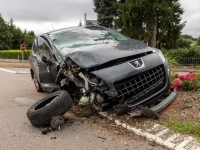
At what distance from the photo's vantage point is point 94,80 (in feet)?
12.4

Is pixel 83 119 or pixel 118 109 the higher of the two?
pixel 118 109

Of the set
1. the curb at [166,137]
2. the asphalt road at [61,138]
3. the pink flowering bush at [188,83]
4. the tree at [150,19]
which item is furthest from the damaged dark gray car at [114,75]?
the tree at [150,19]

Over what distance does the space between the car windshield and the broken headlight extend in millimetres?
1025

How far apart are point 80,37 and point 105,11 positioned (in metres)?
22.3

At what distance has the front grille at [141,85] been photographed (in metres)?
3.69

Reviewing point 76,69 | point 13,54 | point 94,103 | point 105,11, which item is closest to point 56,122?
point 94,103

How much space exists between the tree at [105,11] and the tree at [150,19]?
4.45 metres

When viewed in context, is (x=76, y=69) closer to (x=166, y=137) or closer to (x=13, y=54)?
(x=166, y=137)

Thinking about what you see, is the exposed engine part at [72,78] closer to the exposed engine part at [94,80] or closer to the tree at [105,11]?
the exposed engine part at [94,80]

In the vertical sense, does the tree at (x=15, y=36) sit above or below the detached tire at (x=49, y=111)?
above

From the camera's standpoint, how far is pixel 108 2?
26391 mm

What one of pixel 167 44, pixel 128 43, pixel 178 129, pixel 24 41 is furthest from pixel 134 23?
pixel 24 41

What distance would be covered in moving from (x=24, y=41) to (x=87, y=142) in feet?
139

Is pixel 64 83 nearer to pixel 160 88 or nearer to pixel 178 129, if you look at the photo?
pixel 160 88
